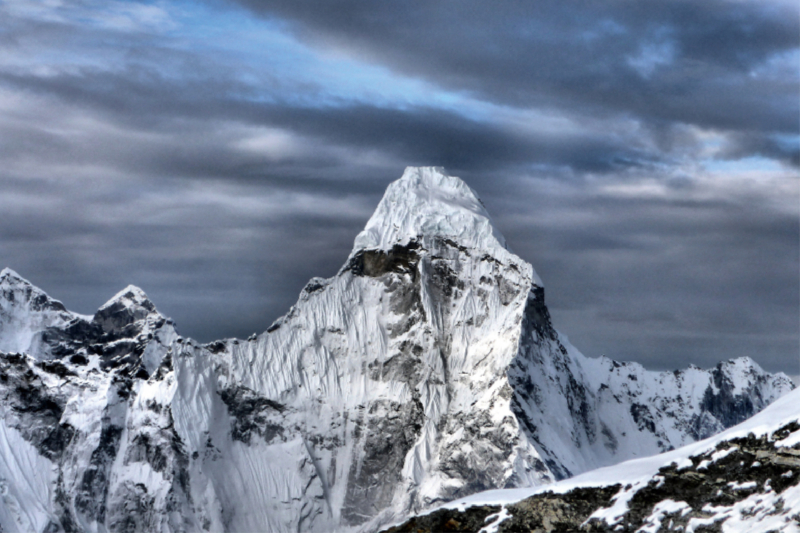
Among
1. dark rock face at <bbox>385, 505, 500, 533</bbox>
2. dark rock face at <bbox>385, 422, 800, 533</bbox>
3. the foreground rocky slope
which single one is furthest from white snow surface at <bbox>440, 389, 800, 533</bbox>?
dark rock face at <bbox>385, 505, 500, 533</bbox>

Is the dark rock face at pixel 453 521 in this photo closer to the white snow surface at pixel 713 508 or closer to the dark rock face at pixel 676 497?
the dark rock face at pixel 676 497

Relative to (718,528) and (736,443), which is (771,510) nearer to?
(718,528)

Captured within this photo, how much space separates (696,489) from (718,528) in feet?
14.2

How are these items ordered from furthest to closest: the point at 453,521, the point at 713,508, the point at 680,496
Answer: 1. the point at 453,521
2. the point at 680,496
3. the point at 713,508

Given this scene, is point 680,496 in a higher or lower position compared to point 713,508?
higher

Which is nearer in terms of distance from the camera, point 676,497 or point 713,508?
point 713,508

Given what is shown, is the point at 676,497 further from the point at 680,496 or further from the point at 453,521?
the point at 453,521

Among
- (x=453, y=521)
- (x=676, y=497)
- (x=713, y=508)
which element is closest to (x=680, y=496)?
(x=676, y=497)

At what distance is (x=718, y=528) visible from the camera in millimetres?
59656

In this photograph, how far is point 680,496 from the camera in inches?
2510

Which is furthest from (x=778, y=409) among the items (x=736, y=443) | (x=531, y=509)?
(x=531, y=509)

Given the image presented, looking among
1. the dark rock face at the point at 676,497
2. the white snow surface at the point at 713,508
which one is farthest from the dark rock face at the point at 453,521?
the white snow surface at the point at 713,508

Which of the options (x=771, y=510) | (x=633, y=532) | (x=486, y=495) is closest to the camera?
(x=771, y=510)

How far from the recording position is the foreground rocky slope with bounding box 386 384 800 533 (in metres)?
59.8
